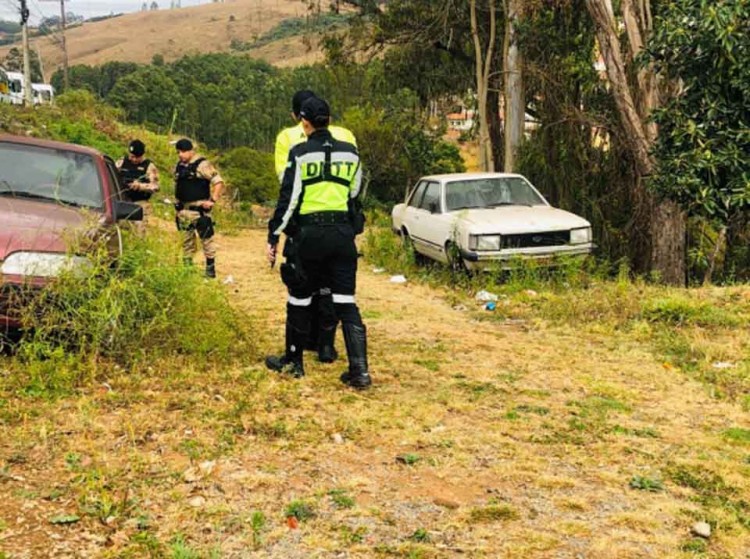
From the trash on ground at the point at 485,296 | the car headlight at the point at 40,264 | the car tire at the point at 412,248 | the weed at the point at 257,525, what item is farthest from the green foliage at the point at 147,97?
the weed at the point at 257,525

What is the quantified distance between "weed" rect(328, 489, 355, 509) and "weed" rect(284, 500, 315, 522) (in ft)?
0.45

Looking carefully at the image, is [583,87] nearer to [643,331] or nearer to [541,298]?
[541,298]

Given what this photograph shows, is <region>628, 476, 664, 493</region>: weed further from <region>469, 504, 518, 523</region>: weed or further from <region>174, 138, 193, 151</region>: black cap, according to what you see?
<region>174, 138, 193, 151</region>: black cap

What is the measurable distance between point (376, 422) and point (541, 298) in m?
4.82

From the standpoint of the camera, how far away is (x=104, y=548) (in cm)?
322

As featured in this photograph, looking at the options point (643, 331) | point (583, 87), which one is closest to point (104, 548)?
point (643, 331)

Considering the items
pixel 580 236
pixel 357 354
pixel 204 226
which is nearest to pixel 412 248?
pixel 580 236

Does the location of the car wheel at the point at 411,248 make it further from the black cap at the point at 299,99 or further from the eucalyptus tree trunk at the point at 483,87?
the eucalyptus tree trunk at the point at 483,87

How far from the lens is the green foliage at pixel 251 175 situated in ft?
116

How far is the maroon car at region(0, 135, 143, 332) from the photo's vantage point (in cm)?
527

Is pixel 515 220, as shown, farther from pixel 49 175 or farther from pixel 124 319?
pixel 124 319

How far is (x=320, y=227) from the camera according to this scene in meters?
5.39

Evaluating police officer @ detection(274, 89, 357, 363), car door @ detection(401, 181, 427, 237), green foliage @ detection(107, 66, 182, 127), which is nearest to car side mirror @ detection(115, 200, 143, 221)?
police officer @ detection(274, 89, 357, 363)

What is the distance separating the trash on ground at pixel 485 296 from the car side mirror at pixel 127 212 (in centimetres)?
453
